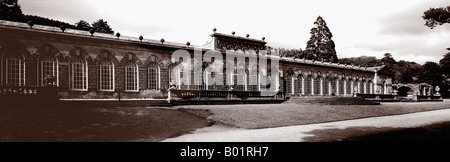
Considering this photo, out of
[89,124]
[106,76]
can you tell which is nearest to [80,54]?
[106,76]

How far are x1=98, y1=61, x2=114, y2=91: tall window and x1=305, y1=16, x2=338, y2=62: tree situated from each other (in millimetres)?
43079

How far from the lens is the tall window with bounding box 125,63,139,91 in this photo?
26984mm

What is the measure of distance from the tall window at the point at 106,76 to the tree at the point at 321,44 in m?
43.1

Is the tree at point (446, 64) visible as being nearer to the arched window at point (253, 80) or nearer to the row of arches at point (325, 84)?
the row of arches at point (325, 84)

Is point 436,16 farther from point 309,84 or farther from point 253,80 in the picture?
point 253,80

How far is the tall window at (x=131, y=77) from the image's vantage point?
88.5 ft

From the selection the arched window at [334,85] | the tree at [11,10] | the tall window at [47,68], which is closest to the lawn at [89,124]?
the tall window at [47,68]

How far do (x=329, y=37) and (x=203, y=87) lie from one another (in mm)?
36819

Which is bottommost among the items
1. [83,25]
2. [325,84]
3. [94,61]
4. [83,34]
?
[325,84]

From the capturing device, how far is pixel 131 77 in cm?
2727

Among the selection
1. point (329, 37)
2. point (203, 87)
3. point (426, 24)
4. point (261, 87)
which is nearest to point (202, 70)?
point (203, 87)

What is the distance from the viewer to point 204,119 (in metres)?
15.7

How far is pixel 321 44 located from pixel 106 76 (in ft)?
147
